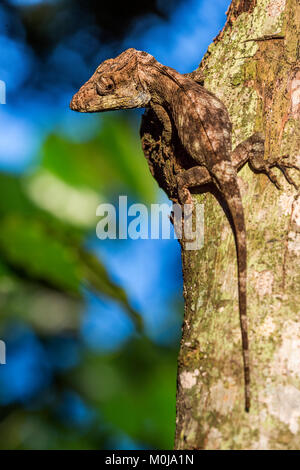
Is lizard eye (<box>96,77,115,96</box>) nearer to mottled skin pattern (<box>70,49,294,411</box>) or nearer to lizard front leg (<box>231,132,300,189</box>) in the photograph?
mottled skin pattern (<box>70,49,294,411</box>)

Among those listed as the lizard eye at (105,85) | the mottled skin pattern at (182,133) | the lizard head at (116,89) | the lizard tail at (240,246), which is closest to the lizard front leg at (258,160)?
the mottled skin pattern at (182,133)

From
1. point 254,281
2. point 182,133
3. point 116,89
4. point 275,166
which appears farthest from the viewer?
point 116,89

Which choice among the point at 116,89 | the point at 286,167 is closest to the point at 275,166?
the point at 286,167

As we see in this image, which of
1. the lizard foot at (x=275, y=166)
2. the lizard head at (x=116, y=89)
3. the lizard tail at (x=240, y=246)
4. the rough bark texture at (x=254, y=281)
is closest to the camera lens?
the rough bark texture at (x=254, y=281)

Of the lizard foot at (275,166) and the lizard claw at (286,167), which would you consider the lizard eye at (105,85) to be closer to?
the lizard foot at (275,166)

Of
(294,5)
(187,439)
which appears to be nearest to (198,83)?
(294,5)

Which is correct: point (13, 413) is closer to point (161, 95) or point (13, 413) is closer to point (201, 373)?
point (201, 373)

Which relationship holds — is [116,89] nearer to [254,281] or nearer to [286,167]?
[286,167]

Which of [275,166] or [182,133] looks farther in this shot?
[182,133]

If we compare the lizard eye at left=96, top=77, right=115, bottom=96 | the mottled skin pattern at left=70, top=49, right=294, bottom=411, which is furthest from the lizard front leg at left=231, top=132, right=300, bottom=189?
the lizard eye at left=96, top=77, right=115, bottom=96
